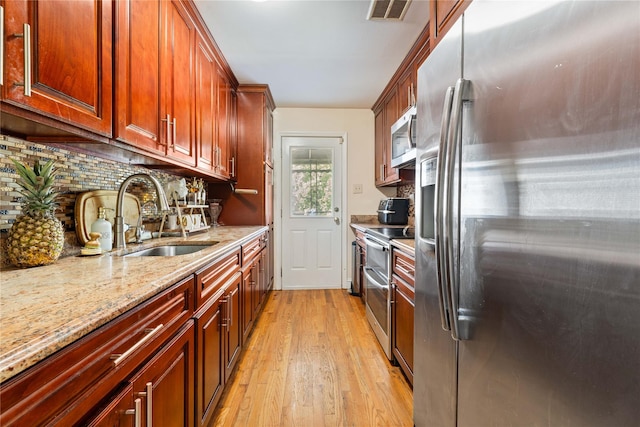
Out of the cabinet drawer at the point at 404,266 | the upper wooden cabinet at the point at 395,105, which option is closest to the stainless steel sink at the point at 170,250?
the cabinet drawer at the point at 404,266

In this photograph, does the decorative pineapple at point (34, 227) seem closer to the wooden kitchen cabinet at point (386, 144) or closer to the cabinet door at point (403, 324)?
the cabinet door at point (403, 324)

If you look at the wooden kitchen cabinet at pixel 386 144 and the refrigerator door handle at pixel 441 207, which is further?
the wooden kitchen cabinet at pixel 386 144

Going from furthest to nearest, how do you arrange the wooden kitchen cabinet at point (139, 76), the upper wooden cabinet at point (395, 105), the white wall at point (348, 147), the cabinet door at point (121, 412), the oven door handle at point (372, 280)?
the white wall at point (348, 147), the upper wooden cabinet at point (395, 105), the oven door handle at point (372, 280), the wooden kitchen cabinet at point (139, 76), the cabinet door at point (121, 412)

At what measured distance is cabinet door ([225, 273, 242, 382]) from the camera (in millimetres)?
1706

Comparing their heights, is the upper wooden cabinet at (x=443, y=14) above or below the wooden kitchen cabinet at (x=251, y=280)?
above

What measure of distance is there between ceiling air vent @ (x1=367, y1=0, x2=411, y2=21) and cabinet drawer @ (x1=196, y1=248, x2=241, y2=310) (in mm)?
1771

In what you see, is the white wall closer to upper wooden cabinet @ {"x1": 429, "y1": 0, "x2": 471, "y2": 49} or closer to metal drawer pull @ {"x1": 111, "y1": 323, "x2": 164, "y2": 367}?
upper wooden cabinet @ {"x1": 429, "y1": 0, "x2": 471, "y2": 49}

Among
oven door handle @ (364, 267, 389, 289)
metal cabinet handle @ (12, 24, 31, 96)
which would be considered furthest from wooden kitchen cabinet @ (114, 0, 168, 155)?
oven door handle @ (364, 267, 389, 289)

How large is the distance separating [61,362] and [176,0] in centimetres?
194

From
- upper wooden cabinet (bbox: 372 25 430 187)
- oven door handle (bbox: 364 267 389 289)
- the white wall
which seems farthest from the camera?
the white wall

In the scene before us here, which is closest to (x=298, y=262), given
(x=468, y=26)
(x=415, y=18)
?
(x=415, y=18)

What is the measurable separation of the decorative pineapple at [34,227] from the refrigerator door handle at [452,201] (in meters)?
1.37

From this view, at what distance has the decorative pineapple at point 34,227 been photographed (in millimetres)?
1050

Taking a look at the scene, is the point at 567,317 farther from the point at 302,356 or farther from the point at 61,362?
the point at 302,356
